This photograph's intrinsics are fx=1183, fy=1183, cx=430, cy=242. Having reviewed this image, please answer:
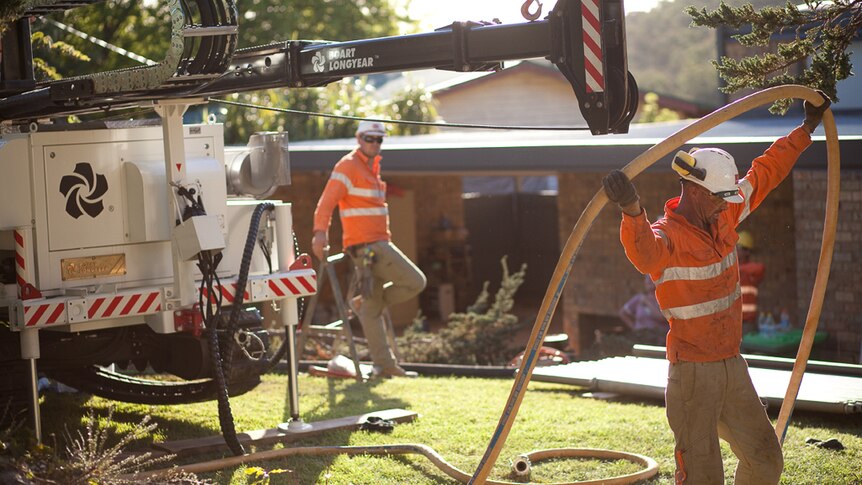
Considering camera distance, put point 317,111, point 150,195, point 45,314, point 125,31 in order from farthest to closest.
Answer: point 125,31, point 317,111, point 150,195, point 45,314

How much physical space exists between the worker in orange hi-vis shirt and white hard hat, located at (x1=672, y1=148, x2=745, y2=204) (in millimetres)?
5370

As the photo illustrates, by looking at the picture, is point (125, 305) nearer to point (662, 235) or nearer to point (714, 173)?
point (662, 235)

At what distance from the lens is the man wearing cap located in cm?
579

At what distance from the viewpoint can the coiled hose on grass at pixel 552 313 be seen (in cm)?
578

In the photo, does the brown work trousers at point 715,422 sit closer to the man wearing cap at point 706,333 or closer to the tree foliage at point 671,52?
the man wearing cap at point 706,333

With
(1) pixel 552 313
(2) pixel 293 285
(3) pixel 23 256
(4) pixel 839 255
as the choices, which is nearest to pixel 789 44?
(1) pixel 552 313

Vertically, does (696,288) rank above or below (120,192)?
below

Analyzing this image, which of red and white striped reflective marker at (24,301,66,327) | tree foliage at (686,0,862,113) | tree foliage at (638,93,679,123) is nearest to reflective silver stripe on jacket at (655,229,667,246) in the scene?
tree foliage at (686,0,862,113)

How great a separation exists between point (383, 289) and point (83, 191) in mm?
3817

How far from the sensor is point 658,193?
1461cm

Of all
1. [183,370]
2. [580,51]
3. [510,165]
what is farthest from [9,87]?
[510,165]

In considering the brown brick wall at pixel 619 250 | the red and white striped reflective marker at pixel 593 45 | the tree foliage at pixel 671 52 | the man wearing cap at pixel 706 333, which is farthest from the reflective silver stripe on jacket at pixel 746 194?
the tree foliage at pixel 671 52

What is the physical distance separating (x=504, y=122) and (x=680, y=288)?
77.7 feet

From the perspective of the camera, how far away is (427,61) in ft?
21.6
